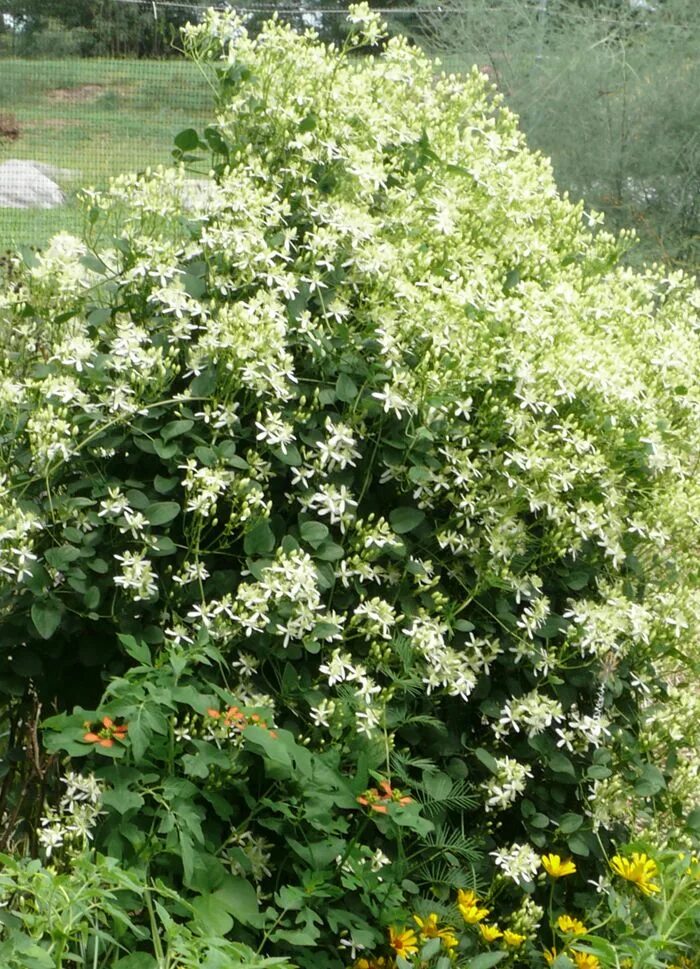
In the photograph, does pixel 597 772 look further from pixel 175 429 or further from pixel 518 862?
pixel 175 429

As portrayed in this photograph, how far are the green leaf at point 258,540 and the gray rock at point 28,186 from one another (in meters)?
6.89

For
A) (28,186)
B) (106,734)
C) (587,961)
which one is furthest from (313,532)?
(28,186)

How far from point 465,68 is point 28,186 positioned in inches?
125

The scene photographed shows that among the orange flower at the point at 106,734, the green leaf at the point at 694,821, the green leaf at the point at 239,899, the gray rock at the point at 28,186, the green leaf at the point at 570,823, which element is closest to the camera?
the orange flower at the point at 106,734

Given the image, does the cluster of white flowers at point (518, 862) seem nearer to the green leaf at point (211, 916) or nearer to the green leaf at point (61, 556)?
the green leaf at point (211, 916)

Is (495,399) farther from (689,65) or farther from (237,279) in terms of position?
(689,65)

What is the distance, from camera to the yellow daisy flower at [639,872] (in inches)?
87.0

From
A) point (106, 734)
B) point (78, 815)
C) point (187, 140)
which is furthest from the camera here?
point (187, 140)

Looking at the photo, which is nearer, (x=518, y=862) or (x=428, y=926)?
(x=428, y=926)

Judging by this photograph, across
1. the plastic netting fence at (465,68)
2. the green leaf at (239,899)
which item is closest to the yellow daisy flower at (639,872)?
the green leaf at (239,899)

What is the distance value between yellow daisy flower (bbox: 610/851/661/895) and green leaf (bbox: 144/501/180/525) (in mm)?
953

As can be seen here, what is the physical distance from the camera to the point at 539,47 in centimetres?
822

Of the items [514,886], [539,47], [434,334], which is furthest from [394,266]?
[539,47]

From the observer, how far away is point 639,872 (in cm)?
221
